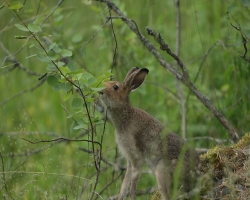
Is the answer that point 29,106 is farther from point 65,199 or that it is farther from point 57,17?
point 65,199

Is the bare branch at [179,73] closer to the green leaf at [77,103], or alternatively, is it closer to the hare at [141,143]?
the hare at [141,143]

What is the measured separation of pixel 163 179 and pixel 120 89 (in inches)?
45.7

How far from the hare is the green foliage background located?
316 mm

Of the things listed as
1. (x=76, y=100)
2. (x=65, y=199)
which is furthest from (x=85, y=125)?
(x=65, y=199)

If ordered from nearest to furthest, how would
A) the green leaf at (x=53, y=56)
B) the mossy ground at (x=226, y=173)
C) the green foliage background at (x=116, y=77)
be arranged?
1. the green leaf at (x=53, y=56)
2. the mossy ground at (x=226, y=173)
3. the green foliage background at (x=116, y=77)

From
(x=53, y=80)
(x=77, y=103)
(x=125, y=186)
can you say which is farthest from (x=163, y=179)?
(x=53, y=80)

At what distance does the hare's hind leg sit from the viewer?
19.7 feet

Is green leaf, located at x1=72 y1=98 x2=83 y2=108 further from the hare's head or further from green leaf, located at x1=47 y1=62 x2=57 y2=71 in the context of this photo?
the hare's head

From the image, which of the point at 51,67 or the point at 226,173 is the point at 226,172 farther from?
the point at 51,67

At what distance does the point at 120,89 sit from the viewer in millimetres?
6809

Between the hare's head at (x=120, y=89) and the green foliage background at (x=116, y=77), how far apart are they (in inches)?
7.7

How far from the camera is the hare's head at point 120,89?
6691mm

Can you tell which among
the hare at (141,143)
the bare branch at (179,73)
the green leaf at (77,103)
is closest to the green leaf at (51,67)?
the green leaf at (77,103)

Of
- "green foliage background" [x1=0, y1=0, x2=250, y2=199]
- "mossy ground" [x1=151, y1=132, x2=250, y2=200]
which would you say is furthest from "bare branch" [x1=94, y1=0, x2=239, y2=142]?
"mossy ground" [x1=151, y1=132, x2=250, y2=200]
